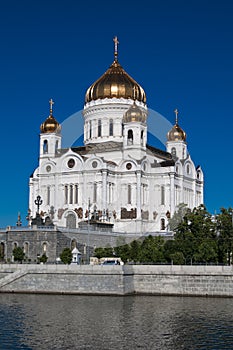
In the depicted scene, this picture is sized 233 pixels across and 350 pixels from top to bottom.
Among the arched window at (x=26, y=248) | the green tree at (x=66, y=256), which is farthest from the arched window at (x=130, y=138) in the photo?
the green tree at (x=66, y=256)

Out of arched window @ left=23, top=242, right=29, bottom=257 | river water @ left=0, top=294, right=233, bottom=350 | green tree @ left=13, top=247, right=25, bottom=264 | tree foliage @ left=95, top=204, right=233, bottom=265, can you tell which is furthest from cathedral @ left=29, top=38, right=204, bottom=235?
river water @ left=0, top=294, right=233, bottom=350

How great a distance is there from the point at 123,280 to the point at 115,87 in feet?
139

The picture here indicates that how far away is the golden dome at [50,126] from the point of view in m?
80.6

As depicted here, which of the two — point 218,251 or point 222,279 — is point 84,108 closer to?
point 218,251

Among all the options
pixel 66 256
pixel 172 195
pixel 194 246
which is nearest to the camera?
pixel 194 246

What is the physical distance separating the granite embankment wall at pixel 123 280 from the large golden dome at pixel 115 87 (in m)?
39.6

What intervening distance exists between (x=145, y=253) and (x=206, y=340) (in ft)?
73.1

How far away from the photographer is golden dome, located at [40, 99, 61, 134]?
265 feet

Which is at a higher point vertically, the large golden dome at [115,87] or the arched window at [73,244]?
the large golden dome at [115,87]

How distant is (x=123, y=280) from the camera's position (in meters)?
42.6

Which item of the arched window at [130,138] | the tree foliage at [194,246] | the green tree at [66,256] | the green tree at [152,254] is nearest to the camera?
the tree foliage at [194,246]

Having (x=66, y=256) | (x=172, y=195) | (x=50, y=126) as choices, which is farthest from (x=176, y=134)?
(x=66, y=256)

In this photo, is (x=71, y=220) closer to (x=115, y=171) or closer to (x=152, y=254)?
(x=115, y=171)

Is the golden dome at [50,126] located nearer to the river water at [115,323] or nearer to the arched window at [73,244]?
the arched window at [73,244]
